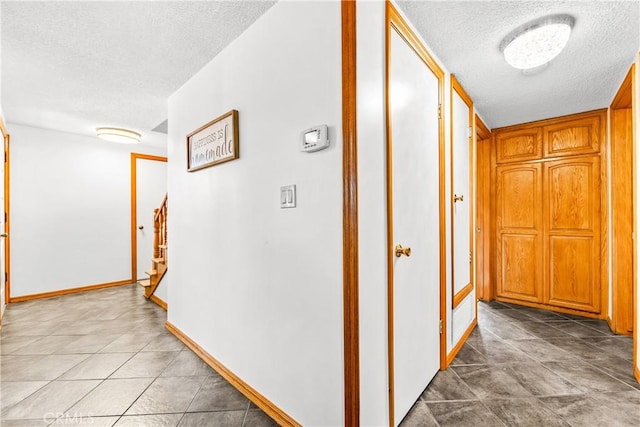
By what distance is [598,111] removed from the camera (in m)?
2.84

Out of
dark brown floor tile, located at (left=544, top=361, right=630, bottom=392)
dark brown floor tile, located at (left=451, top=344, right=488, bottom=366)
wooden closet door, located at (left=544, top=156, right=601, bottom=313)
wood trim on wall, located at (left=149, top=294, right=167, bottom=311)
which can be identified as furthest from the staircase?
wooden closet door, located at (left=544, top=156, right=601, bottom=313)

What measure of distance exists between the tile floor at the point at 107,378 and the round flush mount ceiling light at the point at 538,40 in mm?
2553

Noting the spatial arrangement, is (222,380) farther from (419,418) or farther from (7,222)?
(7,222)

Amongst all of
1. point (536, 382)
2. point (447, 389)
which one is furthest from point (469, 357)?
point (447, 389)

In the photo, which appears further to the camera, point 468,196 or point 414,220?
point 468,196

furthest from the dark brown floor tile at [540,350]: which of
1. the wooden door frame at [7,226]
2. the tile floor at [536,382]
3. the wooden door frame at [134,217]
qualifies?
the wooden door frame at [7,226]

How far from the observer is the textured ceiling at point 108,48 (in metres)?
1.56

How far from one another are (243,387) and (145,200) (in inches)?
160

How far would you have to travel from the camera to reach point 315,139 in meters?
1.23

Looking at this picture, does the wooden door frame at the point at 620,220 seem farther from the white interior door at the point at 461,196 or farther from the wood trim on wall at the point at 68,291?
the wood trim on wall at the point at 68,291

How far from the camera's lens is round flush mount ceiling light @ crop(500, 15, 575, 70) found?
60.2 inches

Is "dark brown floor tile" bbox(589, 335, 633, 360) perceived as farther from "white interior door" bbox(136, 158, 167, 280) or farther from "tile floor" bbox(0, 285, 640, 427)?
"white interior door" bbox(136, 158, 167, 280)

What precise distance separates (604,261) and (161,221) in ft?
16.5

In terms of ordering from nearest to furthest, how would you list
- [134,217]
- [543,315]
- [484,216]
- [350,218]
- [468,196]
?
[350,218], [468,196], [543,315], [484,216], [134,217]
